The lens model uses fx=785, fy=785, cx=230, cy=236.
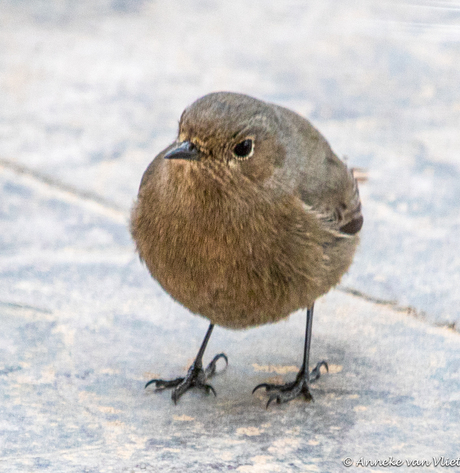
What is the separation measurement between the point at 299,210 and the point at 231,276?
459 mm

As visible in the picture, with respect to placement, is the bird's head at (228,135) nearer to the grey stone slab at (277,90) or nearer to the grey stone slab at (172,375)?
the grey stone slab at (172,375)

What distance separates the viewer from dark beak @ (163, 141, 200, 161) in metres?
3.25

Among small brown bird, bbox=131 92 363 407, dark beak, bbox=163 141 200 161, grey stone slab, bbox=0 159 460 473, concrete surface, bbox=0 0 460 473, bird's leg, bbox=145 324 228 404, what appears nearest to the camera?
dark beak, bbox=163 141 200 161

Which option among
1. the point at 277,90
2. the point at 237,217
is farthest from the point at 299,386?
the point at 277,90

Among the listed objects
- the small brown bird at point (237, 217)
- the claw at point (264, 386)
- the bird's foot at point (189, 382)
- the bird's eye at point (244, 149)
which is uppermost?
the bird's eye at point (244, 149)

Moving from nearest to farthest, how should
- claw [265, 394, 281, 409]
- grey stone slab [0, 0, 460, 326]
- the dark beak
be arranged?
the dark beak → claw [265, 394, 281, 409] → grey stone slab [0, 0, 460, 326]

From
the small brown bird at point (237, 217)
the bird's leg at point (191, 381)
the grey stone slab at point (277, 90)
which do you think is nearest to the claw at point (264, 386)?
the bird's leg at point (191, 381)

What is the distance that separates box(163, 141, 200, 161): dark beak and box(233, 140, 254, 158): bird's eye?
0.62 ft

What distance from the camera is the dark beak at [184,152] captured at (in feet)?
10.7

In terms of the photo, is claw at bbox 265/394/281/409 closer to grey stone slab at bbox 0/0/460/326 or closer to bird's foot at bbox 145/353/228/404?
bird's foot at bbox 145/353/228/404

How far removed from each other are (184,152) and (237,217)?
0.43 meters

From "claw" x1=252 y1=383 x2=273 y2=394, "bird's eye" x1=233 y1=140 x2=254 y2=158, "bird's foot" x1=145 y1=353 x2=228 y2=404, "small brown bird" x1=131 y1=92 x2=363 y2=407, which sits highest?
"bird's eye" x1=233 y1=140 x2=254 y2=158

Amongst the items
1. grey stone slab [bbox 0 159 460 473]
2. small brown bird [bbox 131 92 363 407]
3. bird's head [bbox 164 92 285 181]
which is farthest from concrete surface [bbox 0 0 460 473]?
bird's head [bbox 164 92 285 181]

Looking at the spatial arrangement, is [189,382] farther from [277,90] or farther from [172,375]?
[277,90]
